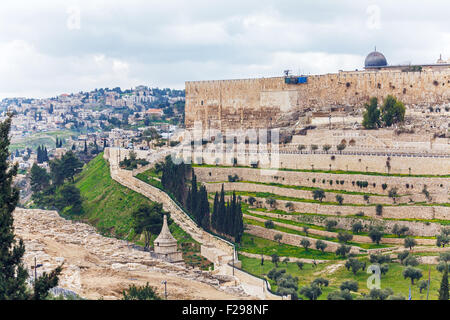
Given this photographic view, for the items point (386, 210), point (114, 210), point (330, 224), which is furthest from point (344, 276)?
point (114, 210)

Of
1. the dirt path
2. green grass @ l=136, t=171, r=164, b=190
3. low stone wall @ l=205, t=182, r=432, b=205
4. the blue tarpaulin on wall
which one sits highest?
the blue tarpaulin on wall

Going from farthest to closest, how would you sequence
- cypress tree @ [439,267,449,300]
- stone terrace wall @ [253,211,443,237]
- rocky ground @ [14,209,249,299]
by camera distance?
stone terrace wall @ [253,211,443,237], rocky ground @ [14,209,249,299], cypress tree @ [439,267,449,300]

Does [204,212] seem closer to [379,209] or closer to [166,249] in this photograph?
[166,249]

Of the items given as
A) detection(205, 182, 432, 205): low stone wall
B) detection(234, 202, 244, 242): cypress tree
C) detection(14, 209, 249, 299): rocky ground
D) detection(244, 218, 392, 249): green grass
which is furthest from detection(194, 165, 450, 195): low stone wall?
detection(14, 209, 249, 299): rocky ground

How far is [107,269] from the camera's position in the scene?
2648 centimetres

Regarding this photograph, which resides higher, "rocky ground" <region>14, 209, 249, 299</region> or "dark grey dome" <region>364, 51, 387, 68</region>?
"dark grey dome" <region>364, 51, 387, 68</region>

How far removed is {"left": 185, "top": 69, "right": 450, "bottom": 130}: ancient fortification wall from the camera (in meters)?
41.4

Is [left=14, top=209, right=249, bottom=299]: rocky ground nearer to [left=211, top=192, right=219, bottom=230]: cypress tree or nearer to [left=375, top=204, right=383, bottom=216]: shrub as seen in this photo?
[left=211, top=192, right=219, bottom=230]: cypress tree

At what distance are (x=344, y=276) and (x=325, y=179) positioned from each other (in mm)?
9306

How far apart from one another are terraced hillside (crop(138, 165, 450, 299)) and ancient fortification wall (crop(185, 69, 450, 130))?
9375 mm

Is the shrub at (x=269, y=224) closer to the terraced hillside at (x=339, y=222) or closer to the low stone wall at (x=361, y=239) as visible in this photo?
the terraced hillside at (x=339, y=222)

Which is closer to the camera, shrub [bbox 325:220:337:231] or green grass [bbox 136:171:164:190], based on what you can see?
shrub [bbox 325:220:337:231]
